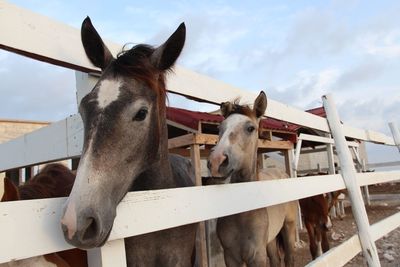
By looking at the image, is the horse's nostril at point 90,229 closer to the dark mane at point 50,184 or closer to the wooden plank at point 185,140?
the dark mane at point 50,184

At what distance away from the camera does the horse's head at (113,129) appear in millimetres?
1136

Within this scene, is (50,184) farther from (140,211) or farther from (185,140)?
(185,140)

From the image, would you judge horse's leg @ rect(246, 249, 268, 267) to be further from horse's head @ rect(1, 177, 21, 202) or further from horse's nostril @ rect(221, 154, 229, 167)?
horse's head @ rect(1, 177, 21, 202)

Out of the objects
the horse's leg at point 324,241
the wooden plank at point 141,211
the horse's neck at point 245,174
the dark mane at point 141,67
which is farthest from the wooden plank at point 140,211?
the horse's leg at point 324,241

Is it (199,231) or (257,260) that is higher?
(199,231)

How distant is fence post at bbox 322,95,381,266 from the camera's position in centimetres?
312

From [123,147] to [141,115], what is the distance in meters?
0.20

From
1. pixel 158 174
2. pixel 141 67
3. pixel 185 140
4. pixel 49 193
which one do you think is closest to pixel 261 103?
pixel 158 174

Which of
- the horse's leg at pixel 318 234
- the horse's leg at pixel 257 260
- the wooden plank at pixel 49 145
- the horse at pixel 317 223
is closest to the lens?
the wooden plank at pixel 49 145

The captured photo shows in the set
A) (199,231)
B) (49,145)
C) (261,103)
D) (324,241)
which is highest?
(261,103)

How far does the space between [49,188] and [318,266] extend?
1804 mm

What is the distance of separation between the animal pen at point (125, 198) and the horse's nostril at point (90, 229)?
6cm

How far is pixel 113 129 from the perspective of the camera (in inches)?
57.0

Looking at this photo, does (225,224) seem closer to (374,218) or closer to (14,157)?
(14,157)
